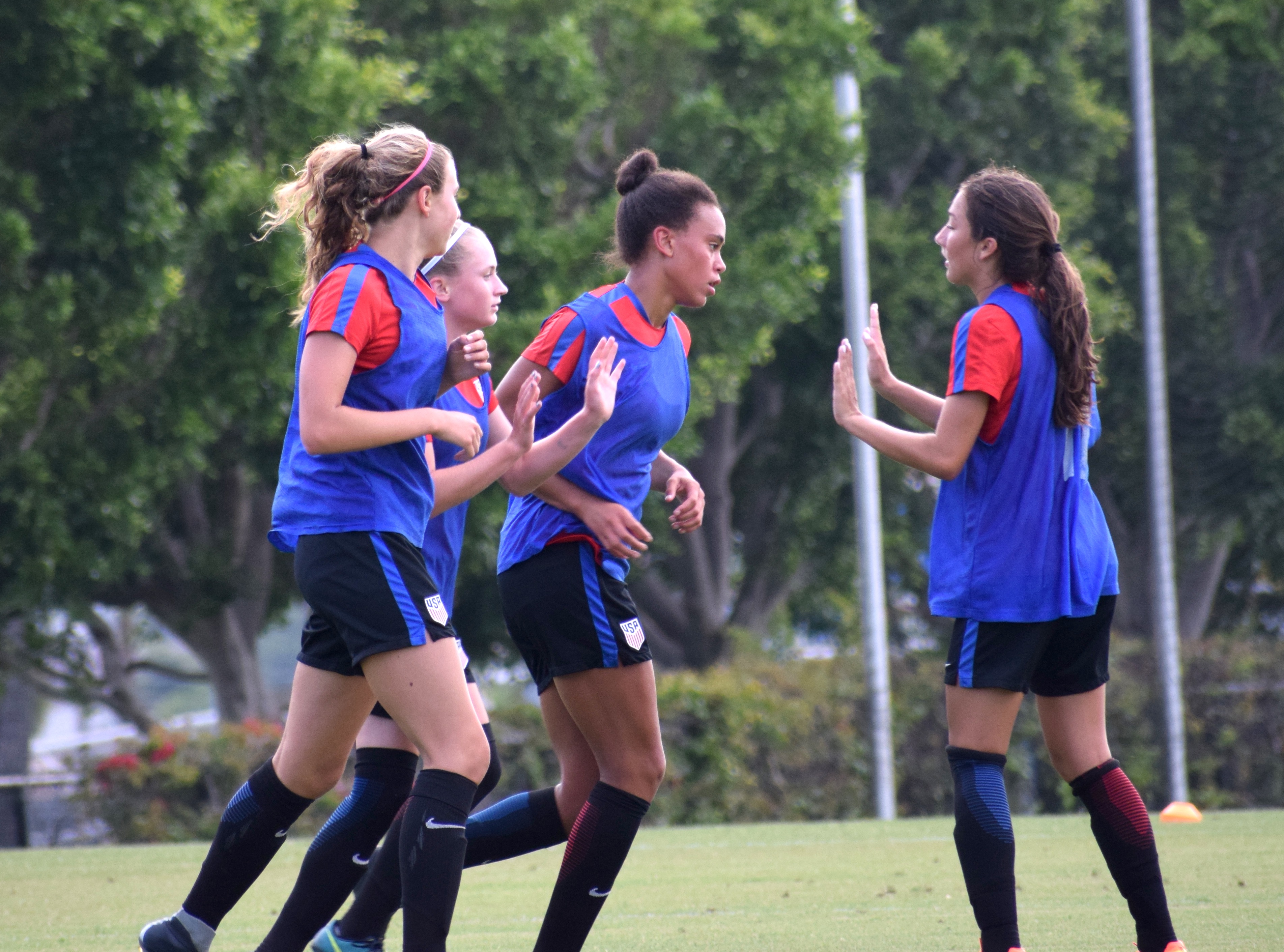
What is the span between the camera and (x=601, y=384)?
3951 mm

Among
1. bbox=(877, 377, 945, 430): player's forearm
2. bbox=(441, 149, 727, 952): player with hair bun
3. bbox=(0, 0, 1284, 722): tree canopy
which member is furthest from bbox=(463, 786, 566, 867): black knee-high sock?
bbox=(0, 0, 1284, 722): tree canopy

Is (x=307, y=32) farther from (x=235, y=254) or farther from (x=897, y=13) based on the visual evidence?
(x=897, y=13)

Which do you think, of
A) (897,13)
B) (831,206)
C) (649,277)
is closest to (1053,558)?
(649,277)

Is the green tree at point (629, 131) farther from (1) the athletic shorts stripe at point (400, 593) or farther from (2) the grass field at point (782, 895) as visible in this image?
(1) the athletic shorts stripe at point (400, 593)

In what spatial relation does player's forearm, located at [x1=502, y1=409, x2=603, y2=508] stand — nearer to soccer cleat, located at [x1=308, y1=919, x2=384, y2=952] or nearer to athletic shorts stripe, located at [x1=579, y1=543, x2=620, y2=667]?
athletic shorts stripe, located at [x1=579, y1=543, x2=620, y2=667]

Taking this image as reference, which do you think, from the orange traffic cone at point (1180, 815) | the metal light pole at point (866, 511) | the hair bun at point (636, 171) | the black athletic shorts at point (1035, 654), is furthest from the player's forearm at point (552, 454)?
the metal light pole at point (866, 511)

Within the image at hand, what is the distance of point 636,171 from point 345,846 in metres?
2.09

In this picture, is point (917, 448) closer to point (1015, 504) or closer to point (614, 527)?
point (1015, 504)

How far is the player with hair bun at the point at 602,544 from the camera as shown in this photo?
4133 mm

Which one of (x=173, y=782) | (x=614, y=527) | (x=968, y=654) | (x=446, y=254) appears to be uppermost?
(x=446, y=254)

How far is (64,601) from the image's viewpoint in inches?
531

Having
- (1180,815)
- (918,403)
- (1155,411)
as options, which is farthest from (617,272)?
(918,403)

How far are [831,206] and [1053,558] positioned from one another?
35.2 ft

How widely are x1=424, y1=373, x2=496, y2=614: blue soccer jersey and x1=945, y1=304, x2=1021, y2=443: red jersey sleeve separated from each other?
1416mm
